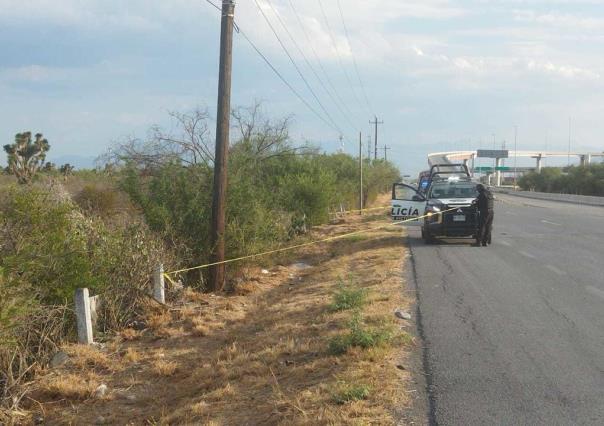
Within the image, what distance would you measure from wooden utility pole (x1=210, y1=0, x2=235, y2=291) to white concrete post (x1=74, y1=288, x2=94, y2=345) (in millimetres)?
4591

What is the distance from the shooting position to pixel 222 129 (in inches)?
523

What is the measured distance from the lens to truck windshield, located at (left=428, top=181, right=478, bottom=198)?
19.0m

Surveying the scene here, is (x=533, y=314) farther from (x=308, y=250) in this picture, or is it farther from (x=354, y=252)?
(x=308, y=250)

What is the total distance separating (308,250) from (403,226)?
23.2ft

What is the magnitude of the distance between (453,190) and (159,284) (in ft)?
34.8

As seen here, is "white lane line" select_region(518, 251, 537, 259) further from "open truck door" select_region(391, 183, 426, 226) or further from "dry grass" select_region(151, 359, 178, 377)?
"dry grass" select_region(151, 359, 178, 377)

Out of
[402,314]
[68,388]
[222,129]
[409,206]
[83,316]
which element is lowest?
[68,388]

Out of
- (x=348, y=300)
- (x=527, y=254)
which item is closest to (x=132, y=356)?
(x=348, y=300)

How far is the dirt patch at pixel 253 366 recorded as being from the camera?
579cm

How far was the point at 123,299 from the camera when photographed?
10820 mm

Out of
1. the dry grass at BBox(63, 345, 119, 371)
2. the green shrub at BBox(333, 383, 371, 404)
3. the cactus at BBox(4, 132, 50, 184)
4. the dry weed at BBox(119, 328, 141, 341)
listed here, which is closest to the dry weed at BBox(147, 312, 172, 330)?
the dry weed at BBox(119, 328, 141, 341)

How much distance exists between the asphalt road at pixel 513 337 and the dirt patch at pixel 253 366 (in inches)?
→ 18.3

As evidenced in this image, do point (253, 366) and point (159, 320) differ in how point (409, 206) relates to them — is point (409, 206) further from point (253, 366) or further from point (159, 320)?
point (253, 366)

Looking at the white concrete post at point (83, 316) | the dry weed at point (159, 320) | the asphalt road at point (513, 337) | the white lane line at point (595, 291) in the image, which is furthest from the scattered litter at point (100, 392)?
the white lane line at point (595, 291)
